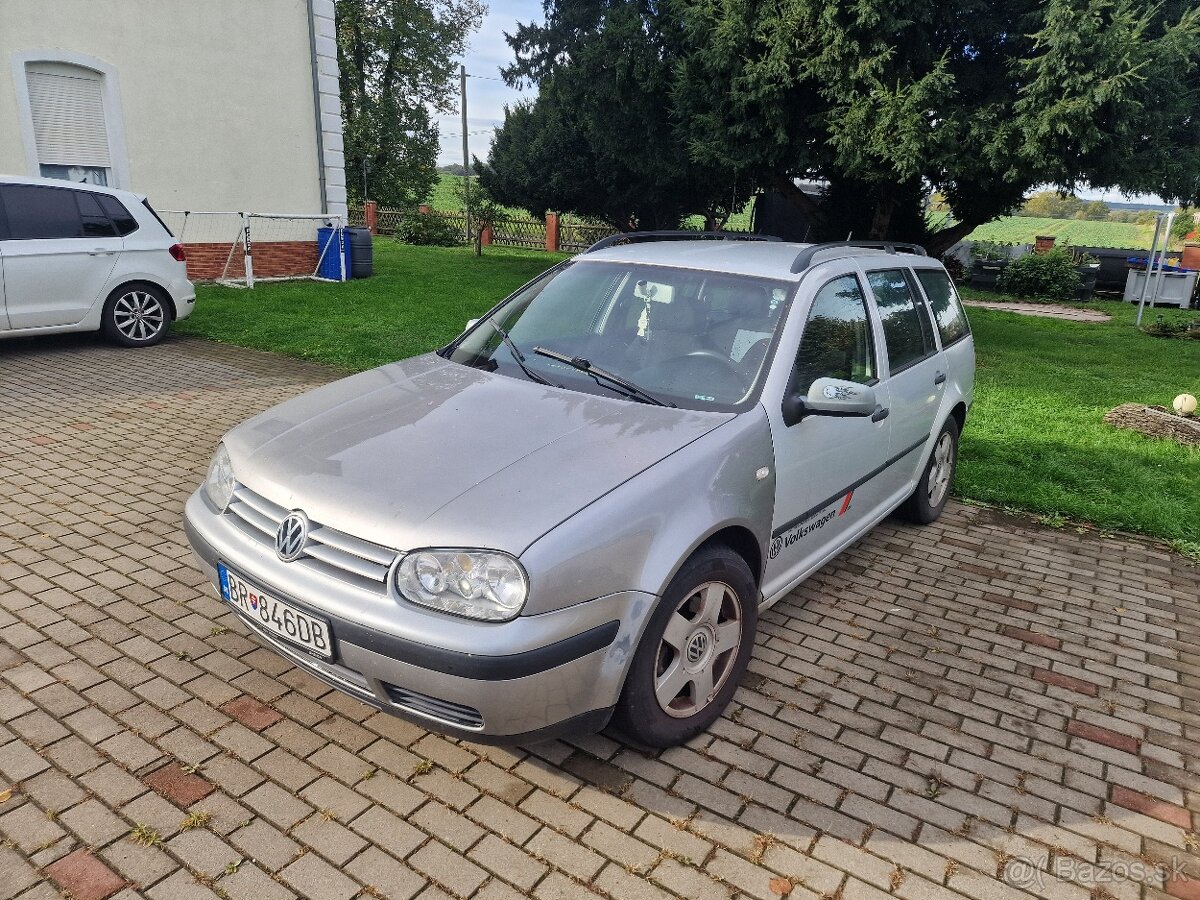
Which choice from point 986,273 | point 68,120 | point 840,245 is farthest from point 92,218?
point 986,273

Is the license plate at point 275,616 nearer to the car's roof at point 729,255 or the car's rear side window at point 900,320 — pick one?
the car's roof at point 729,255

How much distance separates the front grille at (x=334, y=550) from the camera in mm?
2500

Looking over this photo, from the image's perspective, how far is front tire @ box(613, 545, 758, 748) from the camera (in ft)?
8.95

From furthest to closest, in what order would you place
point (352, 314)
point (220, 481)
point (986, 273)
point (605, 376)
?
point (986, 273), point (352, 314), point (605, 376), point (220, 481)

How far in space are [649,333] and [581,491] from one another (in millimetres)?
1243

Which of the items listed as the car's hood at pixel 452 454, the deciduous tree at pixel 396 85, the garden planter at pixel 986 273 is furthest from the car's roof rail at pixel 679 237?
the deciduous tree at pixel 396 85

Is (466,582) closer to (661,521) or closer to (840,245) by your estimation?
(661,521)

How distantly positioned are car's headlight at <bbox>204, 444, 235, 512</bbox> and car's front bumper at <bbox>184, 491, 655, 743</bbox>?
503mm

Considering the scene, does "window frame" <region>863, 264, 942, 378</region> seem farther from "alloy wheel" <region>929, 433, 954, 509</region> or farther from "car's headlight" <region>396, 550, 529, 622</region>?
"car's headlight" <region>396, 550, 529, 622</region>

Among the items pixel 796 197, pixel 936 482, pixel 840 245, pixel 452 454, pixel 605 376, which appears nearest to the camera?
pixel 452 454

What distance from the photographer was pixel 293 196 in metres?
15.4

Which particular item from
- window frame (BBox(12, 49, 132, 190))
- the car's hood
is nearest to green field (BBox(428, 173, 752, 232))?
window frame (BBox(12, 49, 132, 190))

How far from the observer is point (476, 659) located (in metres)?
2.33

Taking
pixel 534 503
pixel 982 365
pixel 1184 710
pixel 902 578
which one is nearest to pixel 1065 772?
pixel 1184 710
